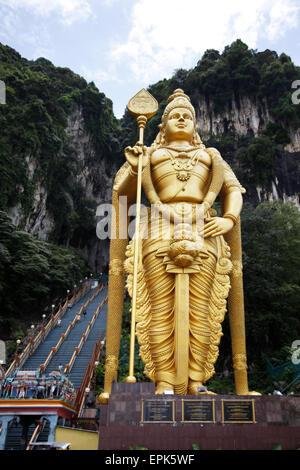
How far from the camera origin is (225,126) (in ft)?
88.2

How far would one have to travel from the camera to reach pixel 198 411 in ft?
12.0

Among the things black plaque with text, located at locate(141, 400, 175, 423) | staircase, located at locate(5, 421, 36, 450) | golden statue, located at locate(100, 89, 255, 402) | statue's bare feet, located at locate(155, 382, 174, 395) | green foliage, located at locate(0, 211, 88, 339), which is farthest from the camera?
green foliage, located at locate(0, 211, 88, 339)

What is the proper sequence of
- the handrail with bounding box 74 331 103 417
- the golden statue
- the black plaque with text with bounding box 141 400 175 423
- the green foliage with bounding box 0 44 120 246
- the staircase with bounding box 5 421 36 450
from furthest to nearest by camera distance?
1. the green foliage with bounding box 0 44 120 246
2. the handrail with bounding box 74 331 103 417
3. the staircase with bounding box 5 421 36 450
4. the golden statue
5. the black plaque with text with bounding box 141 400 175 423

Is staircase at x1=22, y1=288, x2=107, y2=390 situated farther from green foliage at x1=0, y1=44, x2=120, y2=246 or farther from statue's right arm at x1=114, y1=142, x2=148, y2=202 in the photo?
green foliage at x1=0, y1=44, x2=120, y2=246

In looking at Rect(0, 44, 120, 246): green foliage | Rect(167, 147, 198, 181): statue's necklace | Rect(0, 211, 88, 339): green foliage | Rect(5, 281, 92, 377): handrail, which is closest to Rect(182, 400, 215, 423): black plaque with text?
Rect(167, 147, 198, 181): statue's necklace

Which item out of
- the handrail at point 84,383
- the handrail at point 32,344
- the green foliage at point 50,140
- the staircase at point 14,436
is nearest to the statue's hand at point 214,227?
the staircase at point 14,436

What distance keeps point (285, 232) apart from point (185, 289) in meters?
9.49

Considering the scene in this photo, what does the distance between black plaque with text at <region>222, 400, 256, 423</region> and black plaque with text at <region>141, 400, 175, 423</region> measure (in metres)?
0.50

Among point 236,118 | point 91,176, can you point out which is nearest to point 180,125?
point 236,118

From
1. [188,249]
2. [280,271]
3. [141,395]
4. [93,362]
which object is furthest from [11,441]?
[280,271]

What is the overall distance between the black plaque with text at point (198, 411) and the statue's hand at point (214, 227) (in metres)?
2.12

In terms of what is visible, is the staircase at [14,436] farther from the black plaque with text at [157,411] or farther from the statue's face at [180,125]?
the statue's face at [180,125]

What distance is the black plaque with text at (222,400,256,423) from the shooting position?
367cm
